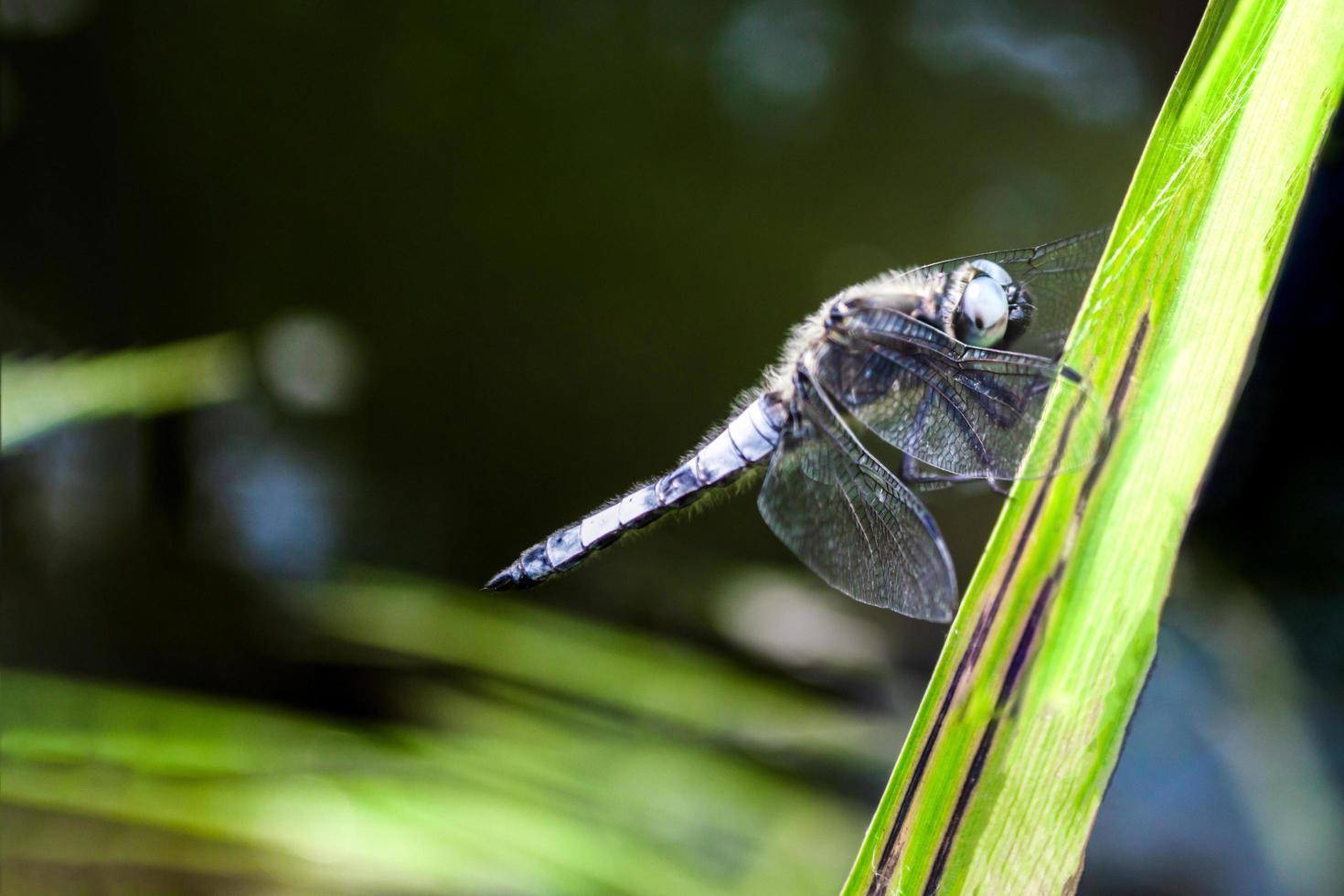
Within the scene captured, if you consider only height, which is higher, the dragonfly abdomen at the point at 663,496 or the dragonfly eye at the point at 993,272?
the dragonfly eye at the point at 993,272

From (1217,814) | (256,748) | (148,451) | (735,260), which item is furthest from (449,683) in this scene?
(1217,814)

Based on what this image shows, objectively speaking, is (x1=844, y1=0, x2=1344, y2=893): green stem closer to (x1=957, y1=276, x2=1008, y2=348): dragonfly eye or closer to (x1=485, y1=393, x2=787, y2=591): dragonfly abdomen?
(x1=957, y1=276, x2=1008, y2=348): dragonfly eye

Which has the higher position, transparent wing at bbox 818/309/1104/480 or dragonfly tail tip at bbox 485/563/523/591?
transparent wing at bbox 818/309/1104/480

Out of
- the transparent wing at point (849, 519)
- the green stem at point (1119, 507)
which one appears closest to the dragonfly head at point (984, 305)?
the transparent wing at point (849, 519)

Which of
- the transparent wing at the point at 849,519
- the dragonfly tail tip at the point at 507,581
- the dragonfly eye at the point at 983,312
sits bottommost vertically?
the dragonfly tail tip at the point at 507,581

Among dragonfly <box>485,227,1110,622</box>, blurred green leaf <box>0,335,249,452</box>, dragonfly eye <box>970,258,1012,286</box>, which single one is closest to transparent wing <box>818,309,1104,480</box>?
dragonfly <box>485,227,1110,622</box>

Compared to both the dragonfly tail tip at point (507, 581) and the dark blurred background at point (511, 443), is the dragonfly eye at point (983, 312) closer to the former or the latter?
the dark blurred background at point (511, 443)

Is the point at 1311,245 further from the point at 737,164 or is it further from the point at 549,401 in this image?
the point at 549,401
